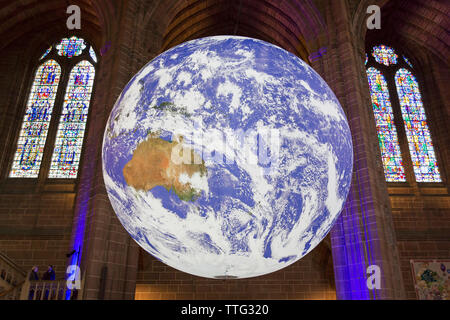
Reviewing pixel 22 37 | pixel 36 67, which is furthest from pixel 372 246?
pixel 22 37

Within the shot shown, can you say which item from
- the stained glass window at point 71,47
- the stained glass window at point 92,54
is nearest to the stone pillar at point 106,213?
the stained glass window at point 92,54

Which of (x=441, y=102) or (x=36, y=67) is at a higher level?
(x=36, y=67)

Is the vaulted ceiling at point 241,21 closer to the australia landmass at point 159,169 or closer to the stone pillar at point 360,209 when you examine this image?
the stone pillar at point 360,209

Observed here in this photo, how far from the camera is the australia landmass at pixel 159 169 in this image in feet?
6.41

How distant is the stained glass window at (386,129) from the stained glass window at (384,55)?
2.02ft

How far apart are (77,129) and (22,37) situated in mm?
4651

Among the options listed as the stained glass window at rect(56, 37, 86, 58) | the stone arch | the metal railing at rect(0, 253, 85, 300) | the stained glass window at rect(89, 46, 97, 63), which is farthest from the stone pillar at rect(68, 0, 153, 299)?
the stained glass window at rect(56, 37, 86, 58)

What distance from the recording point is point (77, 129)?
1281 cm

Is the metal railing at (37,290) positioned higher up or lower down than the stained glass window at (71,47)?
lower down

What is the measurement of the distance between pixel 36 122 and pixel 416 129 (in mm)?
14006

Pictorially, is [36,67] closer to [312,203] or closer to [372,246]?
[372,246]

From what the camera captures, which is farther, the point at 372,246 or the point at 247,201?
the point at 372,246

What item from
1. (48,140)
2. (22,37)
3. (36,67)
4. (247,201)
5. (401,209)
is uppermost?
(22,37)

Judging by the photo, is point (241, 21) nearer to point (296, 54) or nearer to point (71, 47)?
point (296, 54)
